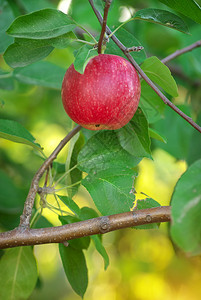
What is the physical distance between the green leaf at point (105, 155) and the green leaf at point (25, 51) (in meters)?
0.22

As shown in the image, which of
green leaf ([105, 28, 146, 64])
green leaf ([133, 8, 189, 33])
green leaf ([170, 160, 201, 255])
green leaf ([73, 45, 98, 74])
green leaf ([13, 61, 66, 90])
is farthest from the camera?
green leaf ([13, 61, 66, 90])

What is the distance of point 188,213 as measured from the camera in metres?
0.53

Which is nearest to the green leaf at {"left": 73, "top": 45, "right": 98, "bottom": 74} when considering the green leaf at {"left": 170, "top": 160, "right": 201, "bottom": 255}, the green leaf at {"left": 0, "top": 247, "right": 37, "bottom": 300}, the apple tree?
the apple tree

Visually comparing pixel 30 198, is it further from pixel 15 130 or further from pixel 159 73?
pixel 159 73

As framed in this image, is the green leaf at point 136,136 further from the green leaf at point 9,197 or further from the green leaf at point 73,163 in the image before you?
the green leaf at point 9,197

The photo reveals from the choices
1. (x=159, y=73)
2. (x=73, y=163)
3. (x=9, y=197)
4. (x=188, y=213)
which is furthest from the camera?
(x=9, y=197)

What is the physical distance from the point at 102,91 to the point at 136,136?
0.48 feet

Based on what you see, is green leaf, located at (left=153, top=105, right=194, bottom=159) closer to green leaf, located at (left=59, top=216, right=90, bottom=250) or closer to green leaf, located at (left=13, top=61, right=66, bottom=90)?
green leaf, located at (left=13, top=61, right=66, bottom=90)

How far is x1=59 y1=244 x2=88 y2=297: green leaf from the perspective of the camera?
2.87ft

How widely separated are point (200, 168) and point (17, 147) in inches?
81.6

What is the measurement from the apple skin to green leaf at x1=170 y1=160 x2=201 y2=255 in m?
0.20

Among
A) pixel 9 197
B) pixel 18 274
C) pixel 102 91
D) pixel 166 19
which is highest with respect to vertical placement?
Answer: pixel 166 19

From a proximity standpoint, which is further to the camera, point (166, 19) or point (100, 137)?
point (100, 137)

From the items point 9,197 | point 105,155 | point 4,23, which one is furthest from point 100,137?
point 9,197
